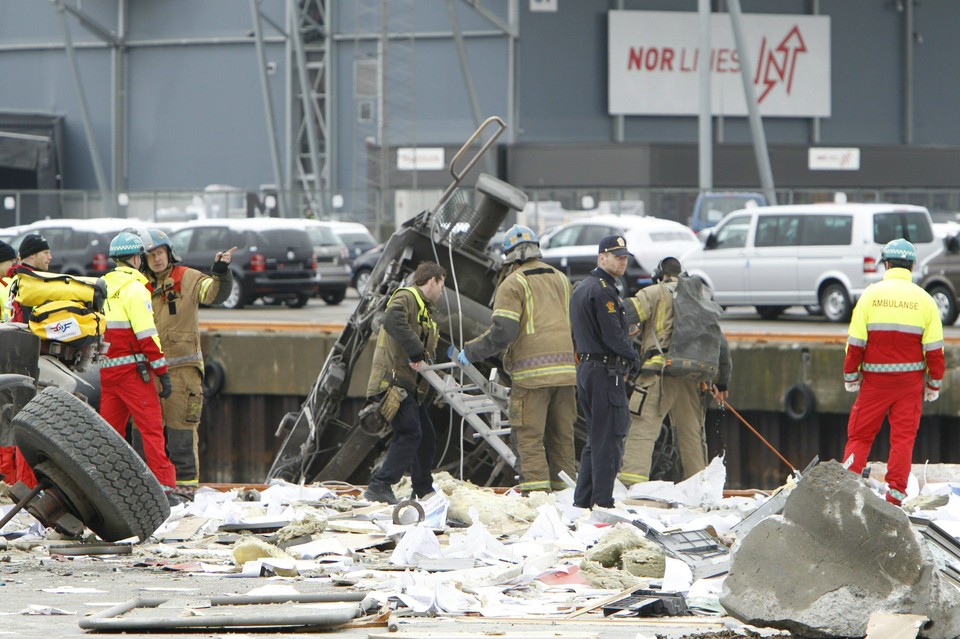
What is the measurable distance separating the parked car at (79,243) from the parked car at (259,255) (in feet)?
3.81

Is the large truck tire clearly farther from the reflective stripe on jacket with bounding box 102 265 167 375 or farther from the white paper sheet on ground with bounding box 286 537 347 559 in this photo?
the reflective stripe on jacket with bounding box 102 265 167 375

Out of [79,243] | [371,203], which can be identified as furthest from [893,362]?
[371,203]

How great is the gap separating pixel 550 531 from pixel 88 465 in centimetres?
240

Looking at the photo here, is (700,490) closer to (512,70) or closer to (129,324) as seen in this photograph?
(129,324)

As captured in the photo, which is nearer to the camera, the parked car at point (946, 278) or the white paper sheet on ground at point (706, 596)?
the white paper sheet on ground at point (706, 596)

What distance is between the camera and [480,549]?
7.77 meters

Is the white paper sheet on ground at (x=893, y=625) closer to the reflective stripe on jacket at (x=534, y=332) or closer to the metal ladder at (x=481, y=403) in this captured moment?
the reflective stripe on jacket at (x=534, y=332)

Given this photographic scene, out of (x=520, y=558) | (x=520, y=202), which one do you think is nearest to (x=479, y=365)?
(x=520, y=202)

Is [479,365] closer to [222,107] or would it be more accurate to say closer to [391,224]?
[391,224]

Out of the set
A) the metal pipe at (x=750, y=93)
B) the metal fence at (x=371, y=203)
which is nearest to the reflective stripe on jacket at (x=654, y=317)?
the metal pipe at (x=750, y=93)

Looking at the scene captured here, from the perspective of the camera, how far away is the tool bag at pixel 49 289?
10.0m

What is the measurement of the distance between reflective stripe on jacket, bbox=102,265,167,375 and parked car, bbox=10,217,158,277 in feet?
65.1

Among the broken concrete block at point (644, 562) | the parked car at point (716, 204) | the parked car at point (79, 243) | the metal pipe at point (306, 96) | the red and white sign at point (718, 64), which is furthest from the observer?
the red and white sign at point (718, 64)

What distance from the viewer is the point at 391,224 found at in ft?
137
